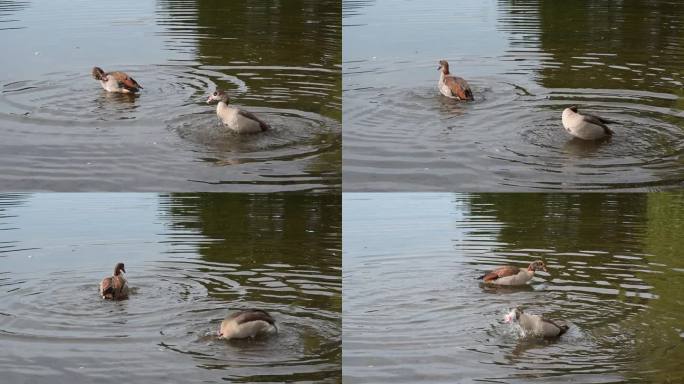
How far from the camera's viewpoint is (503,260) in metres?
10.8

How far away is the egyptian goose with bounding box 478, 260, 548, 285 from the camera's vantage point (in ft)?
33.1

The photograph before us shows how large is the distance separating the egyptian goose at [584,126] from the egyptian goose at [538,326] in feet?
4.93

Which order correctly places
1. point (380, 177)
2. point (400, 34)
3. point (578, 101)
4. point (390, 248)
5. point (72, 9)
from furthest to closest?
point (72, 9) < point (400, 34) < point (578, 101) < point (390, 248) < point (380, 177)

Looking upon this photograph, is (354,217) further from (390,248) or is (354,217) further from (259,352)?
(259,352)

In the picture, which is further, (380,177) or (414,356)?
(380,177)

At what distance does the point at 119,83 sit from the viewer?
11172 mm

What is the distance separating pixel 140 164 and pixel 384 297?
2159 millimetres

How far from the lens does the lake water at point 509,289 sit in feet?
27.6

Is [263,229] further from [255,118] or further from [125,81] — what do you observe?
[125,81]

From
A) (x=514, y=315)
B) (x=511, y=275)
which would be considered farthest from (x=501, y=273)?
(x=514, y=315)

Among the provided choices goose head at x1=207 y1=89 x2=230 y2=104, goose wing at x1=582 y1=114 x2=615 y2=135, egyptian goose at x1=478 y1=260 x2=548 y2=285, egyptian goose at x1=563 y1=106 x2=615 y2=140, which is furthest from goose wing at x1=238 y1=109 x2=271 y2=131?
goose wing at x1=582 y1=114 x2=615 y2=135

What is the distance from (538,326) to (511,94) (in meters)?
3.01

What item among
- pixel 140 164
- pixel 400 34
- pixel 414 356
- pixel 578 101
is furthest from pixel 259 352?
pixel 400 34

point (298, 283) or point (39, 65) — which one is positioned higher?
point (39, 65)
